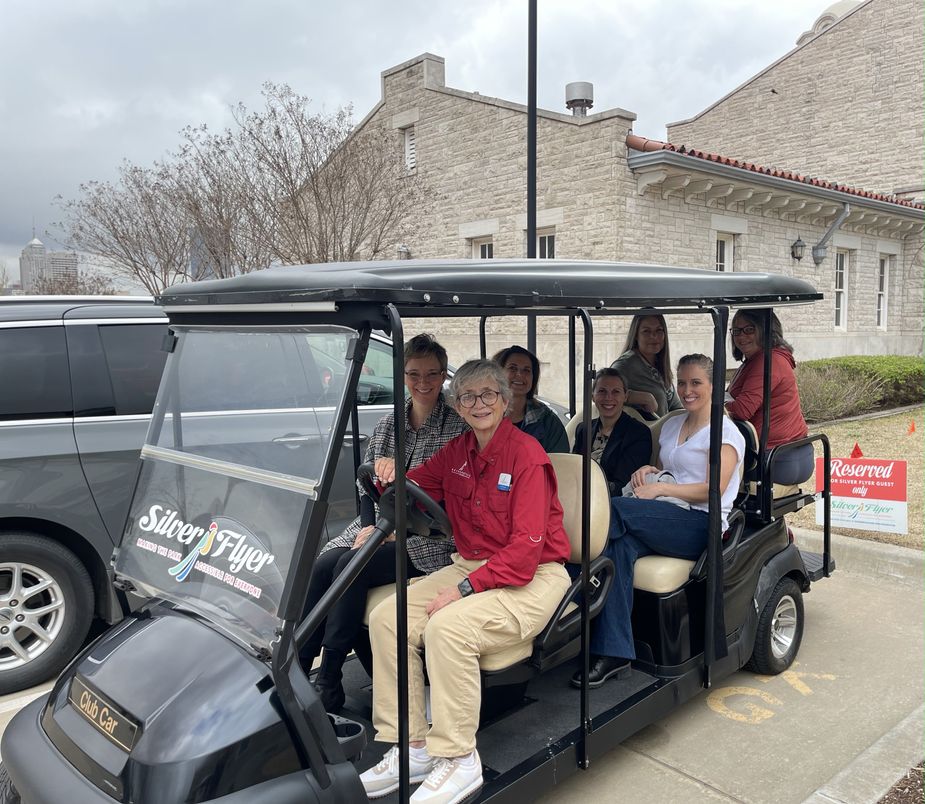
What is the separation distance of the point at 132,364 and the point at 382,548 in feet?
6.67

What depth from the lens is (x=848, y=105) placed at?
18.2 metres

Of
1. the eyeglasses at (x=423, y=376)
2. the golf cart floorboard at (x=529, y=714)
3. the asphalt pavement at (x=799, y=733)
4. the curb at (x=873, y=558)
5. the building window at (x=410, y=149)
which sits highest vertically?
the building window at (x=410, y=149)

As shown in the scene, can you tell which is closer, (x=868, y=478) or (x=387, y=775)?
(x=387, y=775)

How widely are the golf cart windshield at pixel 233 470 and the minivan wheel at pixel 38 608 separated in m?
1.48

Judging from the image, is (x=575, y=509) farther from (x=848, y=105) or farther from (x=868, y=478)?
(x=848, y=105)

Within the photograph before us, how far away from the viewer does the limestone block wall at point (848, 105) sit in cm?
1738

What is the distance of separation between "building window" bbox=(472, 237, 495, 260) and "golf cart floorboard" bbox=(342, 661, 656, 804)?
41.7 feet

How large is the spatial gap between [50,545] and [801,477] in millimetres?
3907

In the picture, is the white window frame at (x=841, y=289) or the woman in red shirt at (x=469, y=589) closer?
the woman in red shirt at (x=469, y=589)

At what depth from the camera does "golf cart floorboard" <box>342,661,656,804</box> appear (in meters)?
2.65

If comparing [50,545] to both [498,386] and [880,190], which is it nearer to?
[498,386]

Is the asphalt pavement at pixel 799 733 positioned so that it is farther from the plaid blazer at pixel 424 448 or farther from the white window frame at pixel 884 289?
the white window frame at pixel 884 289

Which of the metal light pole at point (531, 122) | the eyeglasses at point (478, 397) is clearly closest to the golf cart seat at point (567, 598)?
the eyeglasses at point (478, 397)

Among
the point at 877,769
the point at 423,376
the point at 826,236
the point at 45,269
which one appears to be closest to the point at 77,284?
the point at 45,269
